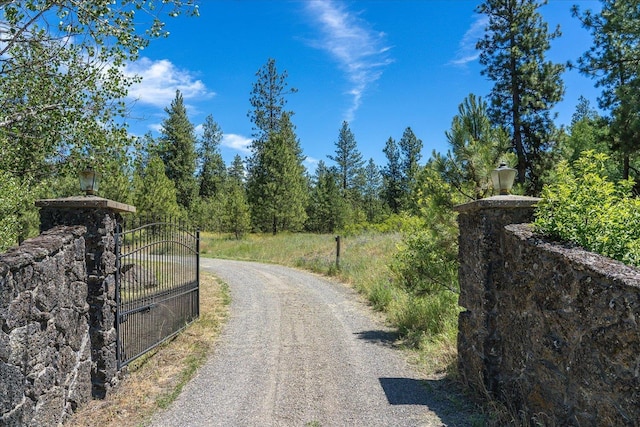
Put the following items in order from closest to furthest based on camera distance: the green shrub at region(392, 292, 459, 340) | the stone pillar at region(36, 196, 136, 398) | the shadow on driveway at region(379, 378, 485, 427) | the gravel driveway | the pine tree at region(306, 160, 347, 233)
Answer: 1. the shadow on driveway at region(379, 378, 485, 427)
2. the gravel driveway
3. the stone pillar at region(36, 196, 136, 398)
4. the green shrub at region(392, 292, 459, 340)
5. the pine tree at region(306, 160, 347, 233)

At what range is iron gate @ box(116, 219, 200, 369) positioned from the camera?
5121 millimetres

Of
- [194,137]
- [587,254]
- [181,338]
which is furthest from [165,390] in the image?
[194,137]

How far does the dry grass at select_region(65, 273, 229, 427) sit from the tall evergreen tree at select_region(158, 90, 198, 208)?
108 feet

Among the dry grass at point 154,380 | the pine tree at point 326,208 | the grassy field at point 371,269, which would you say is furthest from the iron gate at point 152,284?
the pine tree at point 326,208

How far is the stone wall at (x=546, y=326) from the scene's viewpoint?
243 cm

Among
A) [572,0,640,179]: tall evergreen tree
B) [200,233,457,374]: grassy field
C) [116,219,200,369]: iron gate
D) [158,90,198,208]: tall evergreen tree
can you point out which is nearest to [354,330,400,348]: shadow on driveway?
[200,233,457,374]: grassy field

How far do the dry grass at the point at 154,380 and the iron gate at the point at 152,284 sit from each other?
0.67 ft

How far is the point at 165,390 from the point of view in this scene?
4.80 m

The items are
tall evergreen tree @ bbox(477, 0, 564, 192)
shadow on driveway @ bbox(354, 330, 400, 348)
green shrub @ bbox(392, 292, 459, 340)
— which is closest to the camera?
green shrub @ bbox(392, 292, 459, 340)

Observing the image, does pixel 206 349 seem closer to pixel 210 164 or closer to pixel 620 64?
pixel 620 64

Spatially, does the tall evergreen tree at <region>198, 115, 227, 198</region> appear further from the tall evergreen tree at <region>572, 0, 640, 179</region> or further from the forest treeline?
the tall evergreen tree at <region>572, 0, 640, 179</region>

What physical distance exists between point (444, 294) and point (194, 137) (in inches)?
1549

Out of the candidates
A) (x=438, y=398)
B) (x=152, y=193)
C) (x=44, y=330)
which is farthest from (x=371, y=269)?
(x=152, y=193)

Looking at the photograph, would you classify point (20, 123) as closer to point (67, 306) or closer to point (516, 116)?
point (67, 306)
